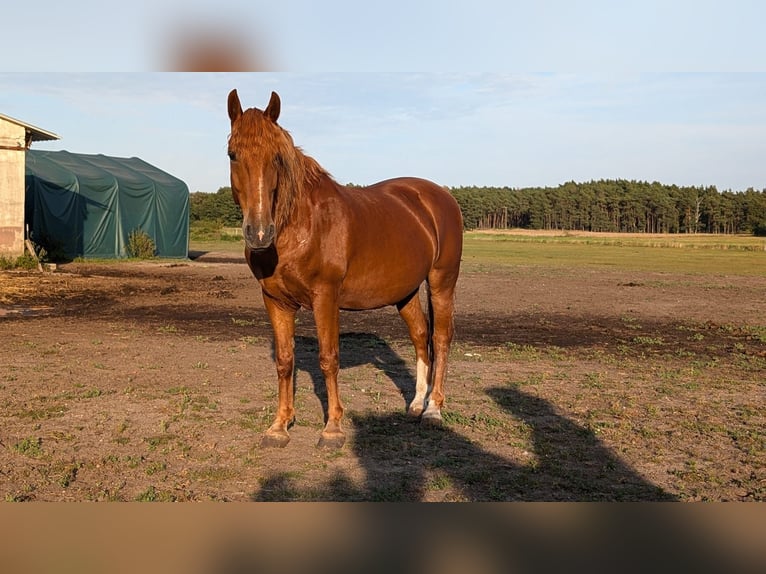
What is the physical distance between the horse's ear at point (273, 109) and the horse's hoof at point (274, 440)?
7.41 ft

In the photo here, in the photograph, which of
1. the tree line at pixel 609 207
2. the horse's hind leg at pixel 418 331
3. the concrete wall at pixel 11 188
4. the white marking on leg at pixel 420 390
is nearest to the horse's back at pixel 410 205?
the horse's hind leg at pixel 418 331

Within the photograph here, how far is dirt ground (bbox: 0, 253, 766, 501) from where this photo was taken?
4129 millimetres

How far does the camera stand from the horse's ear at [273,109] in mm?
3867

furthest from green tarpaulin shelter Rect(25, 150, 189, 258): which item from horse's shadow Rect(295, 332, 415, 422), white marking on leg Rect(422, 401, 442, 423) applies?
white marking on leg Rect(422, 401, 442, 423)

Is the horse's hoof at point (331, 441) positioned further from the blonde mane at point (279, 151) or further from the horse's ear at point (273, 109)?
the horse's ear at point (273, 109)

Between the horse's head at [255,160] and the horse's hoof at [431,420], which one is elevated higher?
the horse's head at [255,160]

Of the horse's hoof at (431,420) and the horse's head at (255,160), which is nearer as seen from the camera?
the horse's head at (255,160)

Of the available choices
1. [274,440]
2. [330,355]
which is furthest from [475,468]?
[274,440]

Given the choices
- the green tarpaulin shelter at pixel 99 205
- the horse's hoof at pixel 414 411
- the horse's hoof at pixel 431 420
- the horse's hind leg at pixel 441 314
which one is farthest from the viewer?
the green tarpaulin shelter at pixel 99 205

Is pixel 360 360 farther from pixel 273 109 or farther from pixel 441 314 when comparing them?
pixel 273 109

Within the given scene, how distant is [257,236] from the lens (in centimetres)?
357

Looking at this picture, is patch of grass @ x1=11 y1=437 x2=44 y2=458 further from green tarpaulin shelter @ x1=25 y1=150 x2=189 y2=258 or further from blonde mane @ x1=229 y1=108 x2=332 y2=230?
green tarpaulin shelter @ x1=25 y1=150 x2=189 y2=258

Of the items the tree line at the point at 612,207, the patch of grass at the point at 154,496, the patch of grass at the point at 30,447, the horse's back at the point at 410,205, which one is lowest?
the patch of grass at the point at 30,447

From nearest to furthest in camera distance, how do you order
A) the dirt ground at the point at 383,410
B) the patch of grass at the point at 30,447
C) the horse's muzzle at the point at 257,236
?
the horse's muzzle at the point at 257,236
the dirt ground at the point at 383,410
the patch of grass at the point at 30,447
